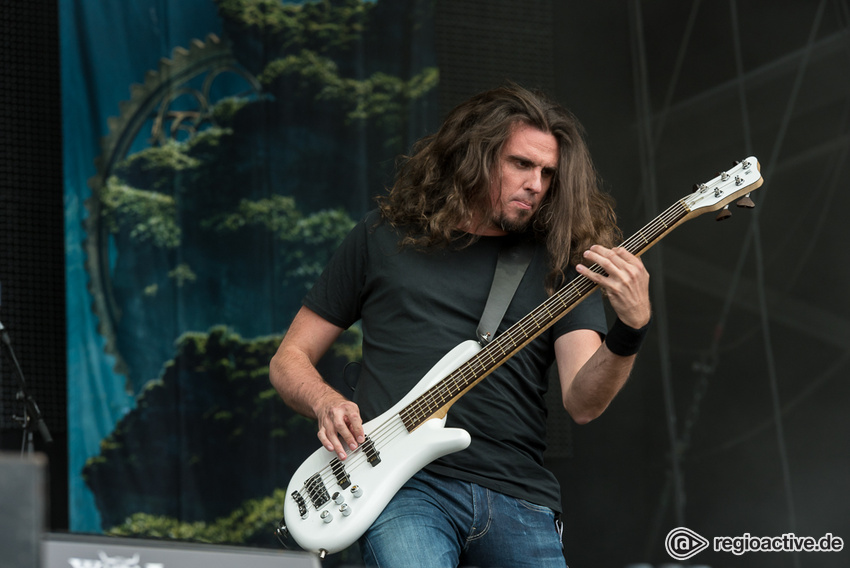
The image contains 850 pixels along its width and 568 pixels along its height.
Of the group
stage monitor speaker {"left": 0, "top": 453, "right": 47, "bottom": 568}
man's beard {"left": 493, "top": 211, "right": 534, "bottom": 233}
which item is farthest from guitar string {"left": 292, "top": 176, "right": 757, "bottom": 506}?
stage monitor speaker {"left": 0, "top": 453, "right": 47, "bottom": 568}

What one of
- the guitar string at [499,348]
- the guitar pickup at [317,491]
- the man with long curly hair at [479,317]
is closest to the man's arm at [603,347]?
the man with long curly hair at [479,317]

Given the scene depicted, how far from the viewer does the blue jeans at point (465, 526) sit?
6.69ft

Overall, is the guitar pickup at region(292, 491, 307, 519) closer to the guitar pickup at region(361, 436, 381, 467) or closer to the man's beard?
the guitar pickup at region(361, 436, 381, 467)

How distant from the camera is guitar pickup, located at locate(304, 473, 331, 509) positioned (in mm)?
2090

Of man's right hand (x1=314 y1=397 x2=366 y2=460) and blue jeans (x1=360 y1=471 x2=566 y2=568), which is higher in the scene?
man's right hand (x1=314 y1=397 x2=366 y2=460)

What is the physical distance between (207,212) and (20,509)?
139 inches

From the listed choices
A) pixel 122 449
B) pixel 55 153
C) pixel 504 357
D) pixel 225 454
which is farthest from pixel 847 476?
pixel 55 153

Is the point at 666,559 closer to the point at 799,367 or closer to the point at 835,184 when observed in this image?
the point at 799,367

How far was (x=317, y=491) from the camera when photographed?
2105 millimetres

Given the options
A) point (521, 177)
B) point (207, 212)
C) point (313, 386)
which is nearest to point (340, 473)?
point (313, 386)

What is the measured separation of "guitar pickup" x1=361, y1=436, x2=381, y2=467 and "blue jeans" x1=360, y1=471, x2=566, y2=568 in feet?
0.32

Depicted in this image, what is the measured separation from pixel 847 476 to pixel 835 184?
45.2 inches

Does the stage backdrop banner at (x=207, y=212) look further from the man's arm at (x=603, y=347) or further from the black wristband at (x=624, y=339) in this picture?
the black wristband at (x=624, y=339)

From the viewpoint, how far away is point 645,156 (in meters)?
3.97
